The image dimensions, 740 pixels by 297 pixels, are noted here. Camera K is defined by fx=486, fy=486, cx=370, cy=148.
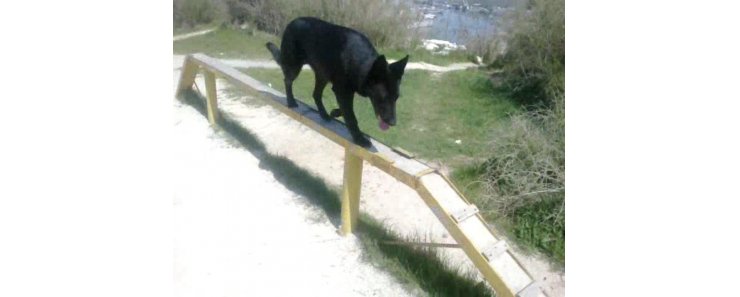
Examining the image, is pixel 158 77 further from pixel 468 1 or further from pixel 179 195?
pixel 468 1

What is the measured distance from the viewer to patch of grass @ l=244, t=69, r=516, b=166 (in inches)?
97.7

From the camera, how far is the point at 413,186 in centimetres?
193

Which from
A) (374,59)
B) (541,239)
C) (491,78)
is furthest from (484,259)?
(491,78)

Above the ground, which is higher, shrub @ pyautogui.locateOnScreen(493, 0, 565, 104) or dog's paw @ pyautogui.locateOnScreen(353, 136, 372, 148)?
shrub @ pyautogui.locateOnScreen(493, 0, 565, 104)

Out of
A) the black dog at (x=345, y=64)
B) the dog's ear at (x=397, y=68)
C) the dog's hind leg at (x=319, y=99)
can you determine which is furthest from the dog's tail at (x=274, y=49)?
the dog's ear at (x=397, y=68)

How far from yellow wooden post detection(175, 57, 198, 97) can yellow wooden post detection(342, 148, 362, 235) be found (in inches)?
32.9

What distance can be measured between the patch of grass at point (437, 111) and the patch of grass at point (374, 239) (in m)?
0.37

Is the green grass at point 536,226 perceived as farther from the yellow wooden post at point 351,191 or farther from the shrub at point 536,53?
the yellow wooden post at point 351,191

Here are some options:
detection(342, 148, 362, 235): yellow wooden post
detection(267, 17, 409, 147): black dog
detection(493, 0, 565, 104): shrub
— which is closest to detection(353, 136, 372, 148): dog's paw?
detection(267, 17, 409, 147): black dog

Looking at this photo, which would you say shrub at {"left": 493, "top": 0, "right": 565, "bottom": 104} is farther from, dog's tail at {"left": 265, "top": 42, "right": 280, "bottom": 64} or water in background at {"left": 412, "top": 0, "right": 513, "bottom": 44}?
dog's tail at {"left": 265, "top": 42, "right": 280, "bottom": 64}

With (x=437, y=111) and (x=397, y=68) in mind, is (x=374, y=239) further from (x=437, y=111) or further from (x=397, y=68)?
(x=397, y=68)

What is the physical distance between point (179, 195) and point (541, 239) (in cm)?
200

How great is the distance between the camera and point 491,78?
3168 millimetres

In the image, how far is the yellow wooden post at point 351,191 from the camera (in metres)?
2.34
